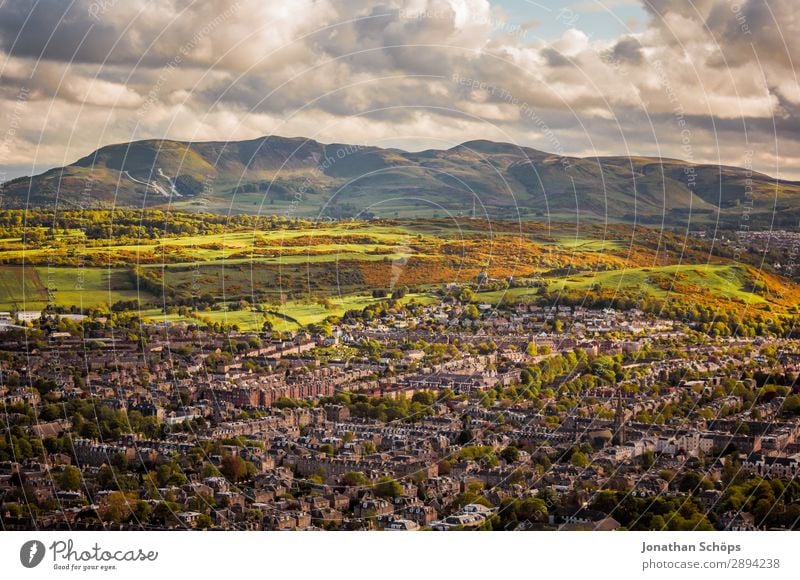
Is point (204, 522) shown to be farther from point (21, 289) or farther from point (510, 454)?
point (21, 289)

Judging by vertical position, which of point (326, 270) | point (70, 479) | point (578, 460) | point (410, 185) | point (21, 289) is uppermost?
point (410, 185)

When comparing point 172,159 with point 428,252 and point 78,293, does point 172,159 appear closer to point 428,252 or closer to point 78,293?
point 428,252

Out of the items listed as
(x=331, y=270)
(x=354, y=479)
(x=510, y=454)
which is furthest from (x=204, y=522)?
(x=331, y=270)

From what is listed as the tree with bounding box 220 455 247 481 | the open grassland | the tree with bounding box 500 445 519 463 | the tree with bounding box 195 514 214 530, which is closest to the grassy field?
the open grassland

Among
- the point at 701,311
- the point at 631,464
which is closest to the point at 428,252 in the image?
the point at 701,311

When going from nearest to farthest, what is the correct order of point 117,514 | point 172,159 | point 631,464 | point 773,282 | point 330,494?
1. point 117,514
2. point 330,494
3. point 631,464
4. point 773,282
5. point 172,159

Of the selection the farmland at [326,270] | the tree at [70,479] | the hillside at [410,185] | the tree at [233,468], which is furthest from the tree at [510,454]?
the hillside at [410,185]

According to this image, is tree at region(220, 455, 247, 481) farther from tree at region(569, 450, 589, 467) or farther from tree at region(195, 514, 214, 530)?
tree at region(569, 450, 589, 467)
